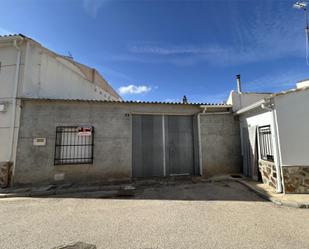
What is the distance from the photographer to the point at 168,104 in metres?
8.17

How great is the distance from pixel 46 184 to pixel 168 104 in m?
6.17

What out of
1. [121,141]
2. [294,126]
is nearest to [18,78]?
[121,141]

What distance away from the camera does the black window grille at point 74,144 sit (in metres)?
7.18

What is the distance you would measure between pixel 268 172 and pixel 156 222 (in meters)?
4.88

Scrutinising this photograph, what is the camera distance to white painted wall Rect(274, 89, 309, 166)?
5.53 meters

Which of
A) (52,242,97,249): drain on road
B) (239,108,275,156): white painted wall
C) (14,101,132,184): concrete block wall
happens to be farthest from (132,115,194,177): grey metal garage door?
(52,242,97,249): drain on road

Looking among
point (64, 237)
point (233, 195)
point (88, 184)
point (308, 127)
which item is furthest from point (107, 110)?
point (308, 127)

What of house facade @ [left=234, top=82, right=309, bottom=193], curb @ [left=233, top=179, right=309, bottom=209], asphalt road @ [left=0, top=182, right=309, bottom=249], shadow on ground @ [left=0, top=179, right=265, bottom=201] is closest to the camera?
asphalt road @ [left=0, top=182, right=309, bottom=249]

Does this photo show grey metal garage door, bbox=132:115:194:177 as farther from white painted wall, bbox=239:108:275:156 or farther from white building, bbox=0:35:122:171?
white building, bbox=0:35:122:171

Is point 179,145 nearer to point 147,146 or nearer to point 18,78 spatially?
point 147,146

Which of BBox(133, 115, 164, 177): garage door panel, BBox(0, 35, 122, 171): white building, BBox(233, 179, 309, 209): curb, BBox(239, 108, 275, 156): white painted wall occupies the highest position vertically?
BBox(0, 35, 122, 171): white building

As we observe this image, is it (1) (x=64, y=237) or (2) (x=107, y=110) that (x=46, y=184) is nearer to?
(2) (x=107, y=110)

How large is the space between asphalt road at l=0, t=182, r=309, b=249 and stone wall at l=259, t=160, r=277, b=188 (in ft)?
3.54

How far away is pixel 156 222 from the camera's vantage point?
147 inches
